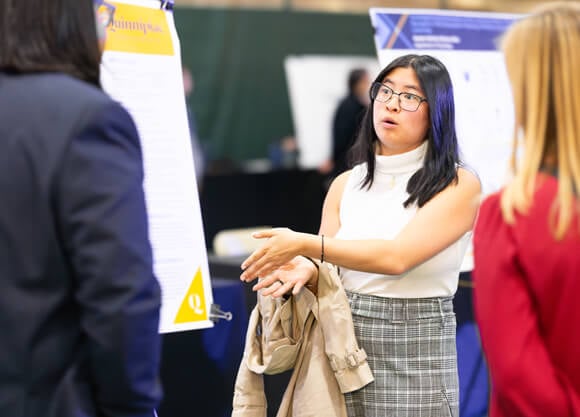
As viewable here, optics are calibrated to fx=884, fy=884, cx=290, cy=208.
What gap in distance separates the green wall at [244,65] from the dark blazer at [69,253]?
24.6 ft

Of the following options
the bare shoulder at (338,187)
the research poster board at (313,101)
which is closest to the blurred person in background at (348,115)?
the research poster board at (313,101)

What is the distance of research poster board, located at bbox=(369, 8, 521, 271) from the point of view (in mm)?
3580

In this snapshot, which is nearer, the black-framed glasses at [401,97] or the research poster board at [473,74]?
the black-framed glasses at [401,97]

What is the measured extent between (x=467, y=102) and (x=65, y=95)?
2489mm

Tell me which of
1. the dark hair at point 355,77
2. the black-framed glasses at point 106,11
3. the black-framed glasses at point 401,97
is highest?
the black-framed glasses at point 106,11

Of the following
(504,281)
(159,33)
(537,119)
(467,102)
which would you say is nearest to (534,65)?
(537,119)

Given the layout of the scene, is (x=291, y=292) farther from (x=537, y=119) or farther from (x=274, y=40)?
(x=274, y=40)

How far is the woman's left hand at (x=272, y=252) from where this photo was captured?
85.1 inches

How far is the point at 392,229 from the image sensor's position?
2.34 meters

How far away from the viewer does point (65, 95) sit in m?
1.45

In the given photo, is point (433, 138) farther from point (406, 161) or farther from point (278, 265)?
point (278, 265)

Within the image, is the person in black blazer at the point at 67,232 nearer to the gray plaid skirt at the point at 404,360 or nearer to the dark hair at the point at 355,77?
the gray plaid skirt at the point at 404,360

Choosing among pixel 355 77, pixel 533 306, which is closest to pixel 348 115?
pixel 355 77

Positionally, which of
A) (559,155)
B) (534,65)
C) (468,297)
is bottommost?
(468,297)
